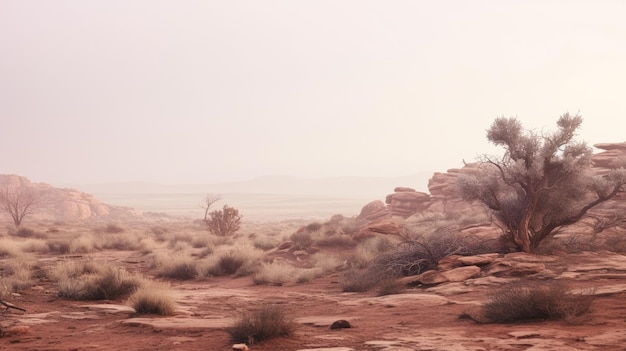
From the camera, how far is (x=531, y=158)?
1395 centimetres

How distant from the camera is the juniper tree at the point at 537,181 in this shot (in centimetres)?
1373

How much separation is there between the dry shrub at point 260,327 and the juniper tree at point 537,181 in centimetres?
880

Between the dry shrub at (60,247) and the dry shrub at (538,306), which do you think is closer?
the dry shrub at (538,306)

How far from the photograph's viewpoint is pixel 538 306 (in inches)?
277

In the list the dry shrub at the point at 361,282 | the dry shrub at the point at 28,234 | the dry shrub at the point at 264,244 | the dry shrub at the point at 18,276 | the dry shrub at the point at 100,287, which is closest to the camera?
the dry shrub at the point at 100,287

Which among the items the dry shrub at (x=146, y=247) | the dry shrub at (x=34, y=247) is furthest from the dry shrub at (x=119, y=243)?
the dry shrub at (x=34, y=247)

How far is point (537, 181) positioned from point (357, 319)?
805 centimetres

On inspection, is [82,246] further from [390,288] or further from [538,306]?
[538,306]

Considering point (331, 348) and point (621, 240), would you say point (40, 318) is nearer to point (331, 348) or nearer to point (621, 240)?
point (331, 348)

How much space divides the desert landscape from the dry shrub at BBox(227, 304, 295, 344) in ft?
0.06

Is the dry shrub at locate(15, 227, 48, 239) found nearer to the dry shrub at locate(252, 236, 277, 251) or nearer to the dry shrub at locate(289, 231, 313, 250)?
the dry shrub at locate(252, 236, 277, 251)

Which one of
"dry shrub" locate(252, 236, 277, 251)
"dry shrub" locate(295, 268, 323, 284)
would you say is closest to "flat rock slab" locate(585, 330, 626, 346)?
"dry shrub" locate(295, 268, 323, 284)

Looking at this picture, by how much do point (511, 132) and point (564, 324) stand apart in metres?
8.54

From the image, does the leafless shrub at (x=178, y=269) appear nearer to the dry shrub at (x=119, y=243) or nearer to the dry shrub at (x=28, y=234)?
the dry shrub at (x=119, y=243)
